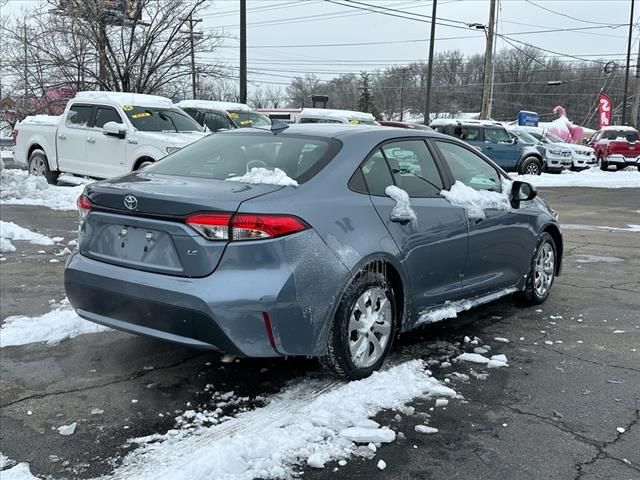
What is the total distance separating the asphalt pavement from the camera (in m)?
3.09

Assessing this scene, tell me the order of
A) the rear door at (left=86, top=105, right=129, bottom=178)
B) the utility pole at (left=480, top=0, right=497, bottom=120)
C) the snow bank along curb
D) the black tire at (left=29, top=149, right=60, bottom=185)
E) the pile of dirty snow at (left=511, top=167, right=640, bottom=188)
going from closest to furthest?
the snow bank along curb → the rear door at (left=86, top=105, right=129, bottom=178) → the black tire at (left=29, top=149, right=60, bottom=185) → the pile of dirty snow at (left=511, top=167, right=640, bottom=188) → the utility pole at (left=480, top=0, right=497, bottom=120)

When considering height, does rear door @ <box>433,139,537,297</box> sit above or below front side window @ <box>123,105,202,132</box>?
below

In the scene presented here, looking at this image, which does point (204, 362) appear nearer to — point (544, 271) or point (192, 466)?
point (192, 466)

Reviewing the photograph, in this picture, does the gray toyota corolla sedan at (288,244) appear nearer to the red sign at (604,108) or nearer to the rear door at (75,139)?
the rear door at (75,139)

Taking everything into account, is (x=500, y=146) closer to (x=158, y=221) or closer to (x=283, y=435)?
(x=158, y=221)

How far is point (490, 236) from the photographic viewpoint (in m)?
4.99

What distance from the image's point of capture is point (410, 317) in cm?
428

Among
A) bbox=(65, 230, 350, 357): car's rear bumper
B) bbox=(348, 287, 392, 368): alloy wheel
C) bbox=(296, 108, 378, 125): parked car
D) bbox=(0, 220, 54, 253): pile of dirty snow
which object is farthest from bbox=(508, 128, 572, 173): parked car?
bbox=(65, 230, 350, 357): car's rear bumper

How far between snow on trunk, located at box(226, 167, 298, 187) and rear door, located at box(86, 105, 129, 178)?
337 inches

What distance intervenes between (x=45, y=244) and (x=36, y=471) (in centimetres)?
576

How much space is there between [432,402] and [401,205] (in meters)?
1.26

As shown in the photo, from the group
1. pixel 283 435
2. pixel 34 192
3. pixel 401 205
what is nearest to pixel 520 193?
pixel 401 205

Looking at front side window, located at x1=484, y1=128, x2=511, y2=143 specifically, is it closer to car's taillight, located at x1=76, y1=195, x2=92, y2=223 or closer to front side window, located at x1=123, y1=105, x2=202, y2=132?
front side window, located at x1=123, y1=105, x2=202, y2=132

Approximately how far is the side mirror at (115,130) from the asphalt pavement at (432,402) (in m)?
6.19
